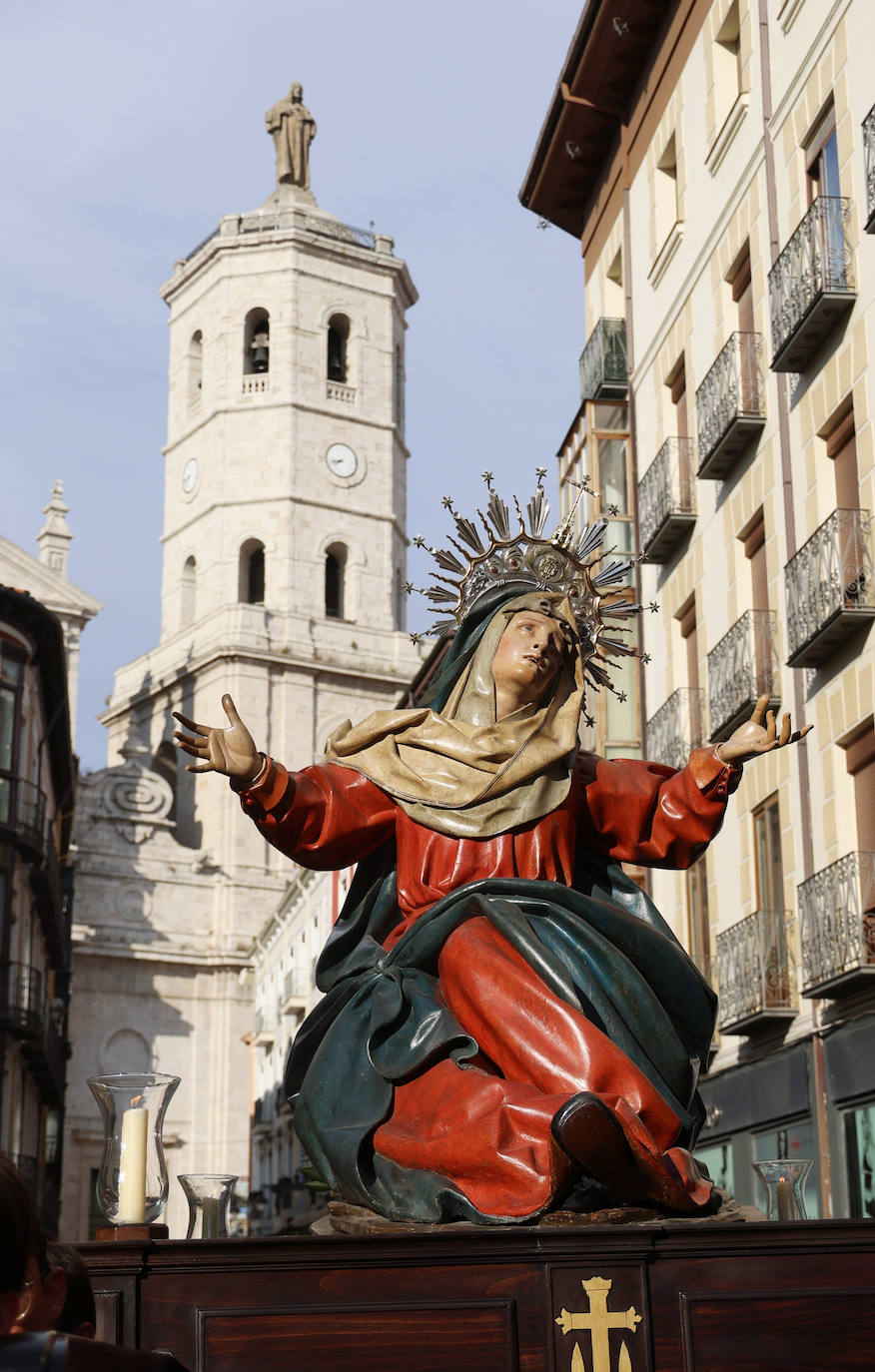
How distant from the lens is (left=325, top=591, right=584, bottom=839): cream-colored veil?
566cm

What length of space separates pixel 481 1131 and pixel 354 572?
47.8 metres

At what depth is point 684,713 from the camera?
19.0m

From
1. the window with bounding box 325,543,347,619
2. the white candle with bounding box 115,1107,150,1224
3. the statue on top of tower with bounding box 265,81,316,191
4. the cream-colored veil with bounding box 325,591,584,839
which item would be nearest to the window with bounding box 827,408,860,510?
the cream-colored veil with bounding box 325,591,584,839

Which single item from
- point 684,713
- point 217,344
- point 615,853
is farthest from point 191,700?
point 615,853

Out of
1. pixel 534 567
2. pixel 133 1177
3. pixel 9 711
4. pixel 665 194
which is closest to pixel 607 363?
pixel 665 194

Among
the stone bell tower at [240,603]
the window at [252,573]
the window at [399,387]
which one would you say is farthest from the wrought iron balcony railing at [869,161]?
the window at [399,387]

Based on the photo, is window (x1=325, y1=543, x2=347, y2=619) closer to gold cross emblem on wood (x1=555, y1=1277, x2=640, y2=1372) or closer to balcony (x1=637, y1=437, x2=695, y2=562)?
balcony (x1=637, y1=437, x2=695, y2=562)

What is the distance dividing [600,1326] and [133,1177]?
55.3 inches

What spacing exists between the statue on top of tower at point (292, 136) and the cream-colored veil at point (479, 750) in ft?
171

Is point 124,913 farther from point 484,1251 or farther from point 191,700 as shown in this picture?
point 484,1251

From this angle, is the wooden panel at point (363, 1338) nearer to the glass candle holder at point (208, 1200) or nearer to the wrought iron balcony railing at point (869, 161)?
the glass candle holder at point (208, 1200)

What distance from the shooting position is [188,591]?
53.3m

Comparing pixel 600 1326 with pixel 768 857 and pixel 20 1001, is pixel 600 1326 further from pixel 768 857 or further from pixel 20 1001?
pixel 20 1001

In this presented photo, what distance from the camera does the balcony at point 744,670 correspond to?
16656mm
